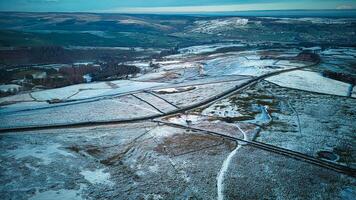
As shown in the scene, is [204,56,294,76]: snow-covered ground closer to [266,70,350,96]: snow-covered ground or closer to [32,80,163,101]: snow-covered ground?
[266,70,350,96]: snow-covered ground

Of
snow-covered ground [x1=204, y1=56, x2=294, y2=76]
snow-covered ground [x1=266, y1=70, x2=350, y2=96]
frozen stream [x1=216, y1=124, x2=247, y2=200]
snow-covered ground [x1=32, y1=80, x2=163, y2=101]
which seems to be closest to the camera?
frozen stream [x1=216, y1=124, x2=247, y2=200]

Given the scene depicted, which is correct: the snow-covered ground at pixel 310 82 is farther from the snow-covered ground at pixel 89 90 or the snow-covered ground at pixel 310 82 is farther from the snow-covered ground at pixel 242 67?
the snow-covered ground at pixel 89 90

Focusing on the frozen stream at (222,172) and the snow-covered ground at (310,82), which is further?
the snow-covered ground at (310,82)

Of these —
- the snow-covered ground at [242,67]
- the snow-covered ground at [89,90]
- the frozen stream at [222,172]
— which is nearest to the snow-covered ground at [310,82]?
the snow-covered ground at [242,67]

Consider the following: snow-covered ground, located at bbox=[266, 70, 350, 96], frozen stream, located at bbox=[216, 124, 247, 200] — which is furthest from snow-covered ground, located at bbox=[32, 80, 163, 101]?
frozen stream, located at bbox=[216, 124, 247, 200]

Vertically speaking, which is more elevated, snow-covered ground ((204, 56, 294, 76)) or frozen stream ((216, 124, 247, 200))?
snow-covered ground ((204, 56, 294, 76))

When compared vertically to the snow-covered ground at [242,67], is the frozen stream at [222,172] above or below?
below

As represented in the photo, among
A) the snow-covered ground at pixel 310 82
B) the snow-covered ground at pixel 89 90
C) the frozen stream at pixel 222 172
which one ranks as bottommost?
the frozen stream at pixel 222 172

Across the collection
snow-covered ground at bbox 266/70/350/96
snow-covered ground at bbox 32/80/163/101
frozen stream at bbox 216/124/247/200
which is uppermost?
snow-covered ground at bbox 266/70/350/96
